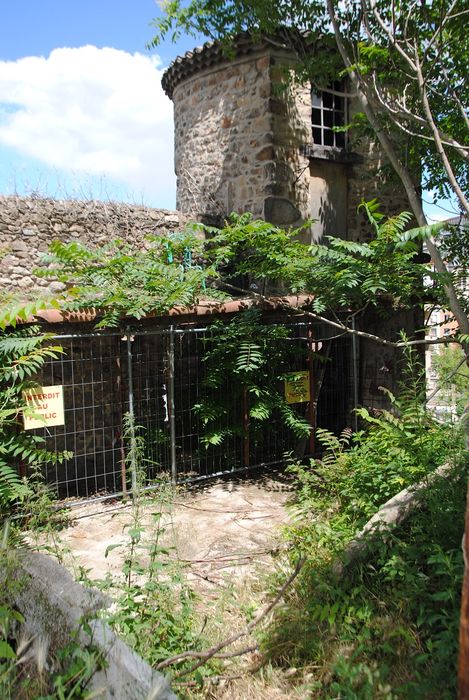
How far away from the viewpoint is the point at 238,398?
→ 7398 mm

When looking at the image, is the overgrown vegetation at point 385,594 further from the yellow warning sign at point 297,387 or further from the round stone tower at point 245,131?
the round stone tower at point 245,131

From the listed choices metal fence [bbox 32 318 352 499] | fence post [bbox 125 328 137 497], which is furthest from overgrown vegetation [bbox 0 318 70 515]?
metal fence [bbox 32 318 352 499]

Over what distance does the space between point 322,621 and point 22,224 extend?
20.5ft

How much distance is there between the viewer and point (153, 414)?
7.51 m

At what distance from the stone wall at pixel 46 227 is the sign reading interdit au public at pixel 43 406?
2.36m

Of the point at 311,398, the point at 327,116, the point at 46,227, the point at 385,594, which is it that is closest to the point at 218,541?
the point at 385,594

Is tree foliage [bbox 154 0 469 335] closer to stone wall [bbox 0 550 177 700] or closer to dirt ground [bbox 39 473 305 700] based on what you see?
dirt ground [bbox 39 473 305 700]

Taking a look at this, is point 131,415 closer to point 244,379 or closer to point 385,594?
point 244,379

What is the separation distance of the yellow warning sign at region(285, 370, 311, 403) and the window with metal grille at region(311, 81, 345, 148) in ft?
15.6

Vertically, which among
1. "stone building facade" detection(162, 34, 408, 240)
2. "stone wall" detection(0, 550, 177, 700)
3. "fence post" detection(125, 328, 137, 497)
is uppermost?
"stone building facade" detection(162, 34, 408, 240)

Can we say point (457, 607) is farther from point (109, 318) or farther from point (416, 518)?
point (109, 318)

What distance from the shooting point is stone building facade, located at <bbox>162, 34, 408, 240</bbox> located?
9.03 m

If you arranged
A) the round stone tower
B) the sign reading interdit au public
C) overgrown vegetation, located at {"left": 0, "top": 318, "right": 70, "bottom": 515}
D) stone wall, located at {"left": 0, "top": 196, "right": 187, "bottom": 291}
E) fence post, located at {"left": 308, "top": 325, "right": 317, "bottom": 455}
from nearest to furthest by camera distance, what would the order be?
overgrown vegetation, located at {"left": 0, "top": 318, "right": 70, "bottom": 515}, the sign reading interdit au public, stone wall, located at {"left": 0, "top": 196, "right": 187, "bottom": 291}, fence post, located at {"left": 308, "top": 325, "right": 317, "bottom": 455}, the round stone tower

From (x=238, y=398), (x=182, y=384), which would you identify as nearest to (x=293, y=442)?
(x=238, y=398)
